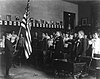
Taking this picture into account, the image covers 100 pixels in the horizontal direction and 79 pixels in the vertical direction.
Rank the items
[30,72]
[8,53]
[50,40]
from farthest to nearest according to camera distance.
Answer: [50,40], [30,72], [8,53]

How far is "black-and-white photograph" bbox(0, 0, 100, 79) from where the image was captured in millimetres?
2359

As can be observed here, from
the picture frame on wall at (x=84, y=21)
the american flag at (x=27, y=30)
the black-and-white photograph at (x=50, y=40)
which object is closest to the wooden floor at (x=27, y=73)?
the black-and-white photograph at (x=50, y=40)

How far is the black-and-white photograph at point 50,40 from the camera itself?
7.74ft

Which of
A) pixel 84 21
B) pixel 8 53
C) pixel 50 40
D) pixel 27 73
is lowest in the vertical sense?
pixel 27 73

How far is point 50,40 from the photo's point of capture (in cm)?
260

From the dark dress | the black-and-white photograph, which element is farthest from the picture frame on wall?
the dark dress

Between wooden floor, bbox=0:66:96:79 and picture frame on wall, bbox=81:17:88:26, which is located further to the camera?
picture frame on wall, bbox=81:17:88:26

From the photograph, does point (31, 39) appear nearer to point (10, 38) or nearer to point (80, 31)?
point (10, 38)

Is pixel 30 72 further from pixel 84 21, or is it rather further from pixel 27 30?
pixel 84 21

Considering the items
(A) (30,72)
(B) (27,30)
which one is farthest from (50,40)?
(A) (30,72)

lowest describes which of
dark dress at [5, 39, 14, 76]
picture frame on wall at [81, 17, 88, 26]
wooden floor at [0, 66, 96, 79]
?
wooden floor at [0, 66, 96, 79]

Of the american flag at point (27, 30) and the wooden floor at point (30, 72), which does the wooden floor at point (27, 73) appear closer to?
the wooden floor at point (30, 72)

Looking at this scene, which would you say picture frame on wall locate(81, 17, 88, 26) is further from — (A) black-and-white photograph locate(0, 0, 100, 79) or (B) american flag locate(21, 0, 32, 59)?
(B) american flag locate(21, 0, 32, 59)

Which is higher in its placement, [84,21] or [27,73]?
[84,21]
